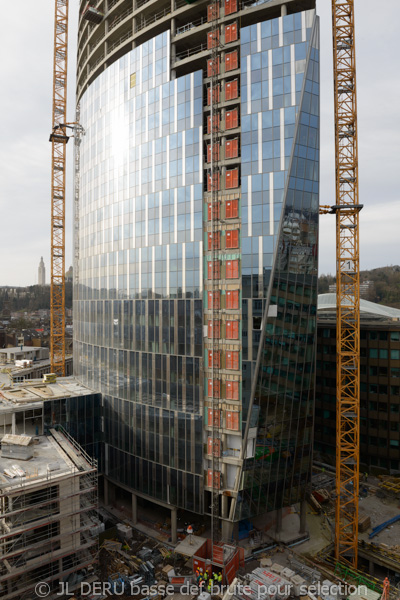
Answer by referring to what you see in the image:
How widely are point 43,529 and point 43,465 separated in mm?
5032

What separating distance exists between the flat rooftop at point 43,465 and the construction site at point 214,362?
0.76ft

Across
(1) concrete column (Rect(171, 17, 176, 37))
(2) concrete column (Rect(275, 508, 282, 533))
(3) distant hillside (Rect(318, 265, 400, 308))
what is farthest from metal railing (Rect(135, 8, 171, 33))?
(3) distant hillside (Rect(318, 265, 400, 308))

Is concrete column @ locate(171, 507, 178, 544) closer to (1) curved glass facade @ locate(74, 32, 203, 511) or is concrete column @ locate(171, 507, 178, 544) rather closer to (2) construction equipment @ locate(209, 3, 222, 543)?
(1) curved glass facade @ locate(74, 32, 203, 511)

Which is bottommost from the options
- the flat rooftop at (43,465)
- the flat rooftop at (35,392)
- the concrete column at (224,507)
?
the concrete column at (224,507)

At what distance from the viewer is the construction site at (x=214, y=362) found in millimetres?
33719

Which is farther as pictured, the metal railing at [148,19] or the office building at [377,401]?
the office building at [377,401]

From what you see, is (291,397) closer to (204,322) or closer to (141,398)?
(204,322)

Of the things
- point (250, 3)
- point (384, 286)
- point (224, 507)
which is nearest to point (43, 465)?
point (224, 507)

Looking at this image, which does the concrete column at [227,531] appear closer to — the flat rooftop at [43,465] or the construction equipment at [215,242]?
the construction equipment at [215,242]

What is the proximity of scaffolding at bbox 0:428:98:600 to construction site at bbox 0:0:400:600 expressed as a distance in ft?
0.61

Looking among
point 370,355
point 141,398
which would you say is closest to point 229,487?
point 141,398

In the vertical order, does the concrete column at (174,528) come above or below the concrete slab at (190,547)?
below

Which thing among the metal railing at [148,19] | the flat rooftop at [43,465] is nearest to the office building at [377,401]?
the flat rooftop at [43,465]

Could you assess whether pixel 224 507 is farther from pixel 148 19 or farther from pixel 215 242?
pixel 148 19
